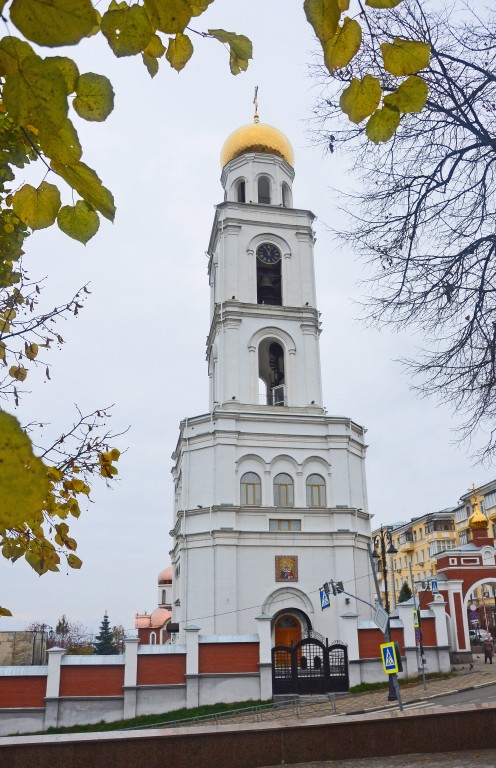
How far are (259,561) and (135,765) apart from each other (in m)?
18.1

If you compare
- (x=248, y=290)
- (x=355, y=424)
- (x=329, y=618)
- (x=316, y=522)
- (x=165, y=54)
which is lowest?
(x=329, y=618)

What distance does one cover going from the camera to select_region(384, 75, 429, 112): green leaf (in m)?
2.16

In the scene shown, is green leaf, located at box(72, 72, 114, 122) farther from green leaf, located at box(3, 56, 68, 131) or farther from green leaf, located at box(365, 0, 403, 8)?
green leaf, located at box(365, 0, 403, 8)

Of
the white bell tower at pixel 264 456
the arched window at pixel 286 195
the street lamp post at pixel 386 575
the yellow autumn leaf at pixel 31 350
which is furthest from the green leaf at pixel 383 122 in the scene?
the arched window at pixel 286 195

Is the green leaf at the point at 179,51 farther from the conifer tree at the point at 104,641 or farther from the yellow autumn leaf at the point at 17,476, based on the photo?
the conifer tree at the point at 104,641

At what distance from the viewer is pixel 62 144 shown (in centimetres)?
146

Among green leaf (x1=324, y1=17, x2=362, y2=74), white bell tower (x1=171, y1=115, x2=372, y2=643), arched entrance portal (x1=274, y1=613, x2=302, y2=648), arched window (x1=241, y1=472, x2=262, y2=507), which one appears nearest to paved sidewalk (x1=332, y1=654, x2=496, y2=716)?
white bell tower (x1=171, y1=115, x2=372, y2=643)

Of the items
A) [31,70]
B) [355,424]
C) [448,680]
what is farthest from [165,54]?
[355,424]

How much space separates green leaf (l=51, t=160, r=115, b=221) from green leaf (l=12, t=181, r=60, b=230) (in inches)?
11.0

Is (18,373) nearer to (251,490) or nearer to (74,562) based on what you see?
(74,562)

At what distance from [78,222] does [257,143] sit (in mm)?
32360

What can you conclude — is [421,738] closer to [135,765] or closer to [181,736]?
[181,736]

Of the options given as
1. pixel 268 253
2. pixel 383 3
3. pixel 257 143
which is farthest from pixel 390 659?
pixel 257 143

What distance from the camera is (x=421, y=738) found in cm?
774
